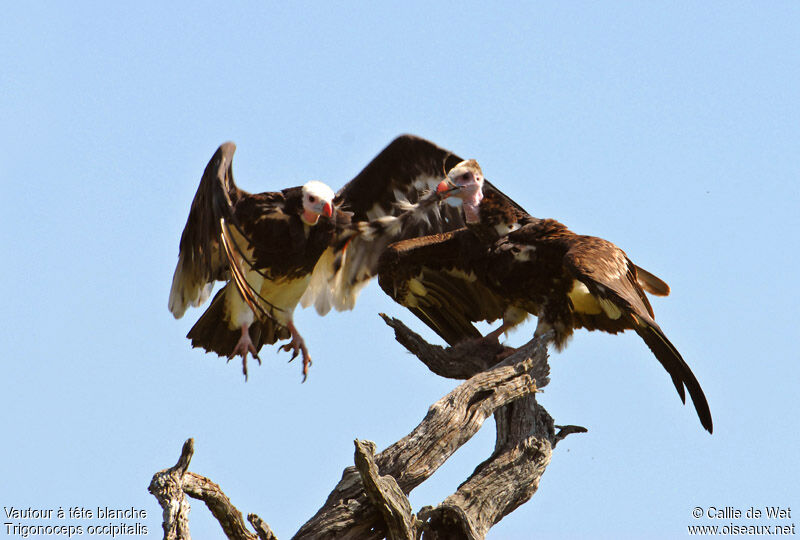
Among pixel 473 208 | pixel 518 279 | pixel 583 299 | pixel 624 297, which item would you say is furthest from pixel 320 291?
pixel 624 297

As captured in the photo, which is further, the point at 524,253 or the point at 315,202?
the point at 315,202

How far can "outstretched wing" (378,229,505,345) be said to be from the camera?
292 inches

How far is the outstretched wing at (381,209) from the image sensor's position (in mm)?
8070

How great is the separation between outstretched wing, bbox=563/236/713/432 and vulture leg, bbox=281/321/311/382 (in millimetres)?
2155

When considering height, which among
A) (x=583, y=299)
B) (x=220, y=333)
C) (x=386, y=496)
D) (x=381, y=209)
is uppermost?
(x=381, y=209)

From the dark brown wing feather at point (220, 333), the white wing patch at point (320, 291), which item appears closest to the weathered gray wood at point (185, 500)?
the dark brown wing feather at point (220, 333)

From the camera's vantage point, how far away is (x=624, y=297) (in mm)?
6141

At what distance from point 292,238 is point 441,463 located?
7.17 feet

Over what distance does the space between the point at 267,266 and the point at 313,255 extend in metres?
0.34

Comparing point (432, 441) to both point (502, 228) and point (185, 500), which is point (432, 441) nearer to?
point (185, 500)

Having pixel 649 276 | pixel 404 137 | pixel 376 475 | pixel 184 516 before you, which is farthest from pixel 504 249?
pixel 184 516

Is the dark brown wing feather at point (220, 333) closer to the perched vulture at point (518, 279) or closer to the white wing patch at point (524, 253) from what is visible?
the perched vulture at point (518, 279)

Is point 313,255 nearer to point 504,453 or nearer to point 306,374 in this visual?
point 306,374

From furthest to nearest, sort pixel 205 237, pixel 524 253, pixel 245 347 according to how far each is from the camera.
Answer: pixel 245 347
pixel 205 237
pixel 524 253
